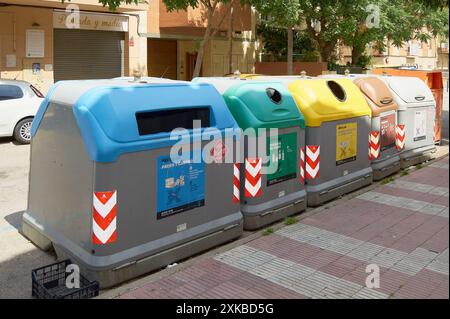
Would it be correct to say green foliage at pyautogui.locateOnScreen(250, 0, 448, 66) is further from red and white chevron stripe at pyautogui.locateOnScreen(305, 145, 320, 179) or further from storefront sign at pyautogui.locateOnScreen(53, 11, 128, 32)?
red and white chevron stripe at pyautogui.locateOnScreen(305, 145, 320, 179)

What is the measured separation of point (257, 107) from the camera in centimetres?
596

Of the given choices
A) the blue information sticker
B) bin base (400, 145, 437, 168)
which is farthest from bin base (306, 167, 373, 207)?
the blue information sticker

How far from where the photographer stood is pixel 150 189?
185 inches

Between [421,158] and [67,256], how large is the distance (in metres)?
7.60

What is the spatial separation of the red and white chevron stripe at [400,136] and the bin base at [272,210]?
320cm

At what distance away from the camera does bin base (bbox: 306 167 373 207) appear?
7.03 meters

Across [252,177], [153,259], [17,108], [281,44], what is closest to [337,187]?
[252,177]

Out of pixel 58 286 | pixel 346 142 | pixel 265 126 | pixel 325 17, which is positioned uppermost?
pixel 325 17

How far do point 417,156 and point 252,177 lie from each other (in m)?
5.19

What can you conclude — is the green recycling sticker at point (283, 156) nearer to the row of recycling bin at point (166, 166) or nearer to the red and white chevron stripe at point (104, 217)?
the row of recycling bin at point (166, 166)

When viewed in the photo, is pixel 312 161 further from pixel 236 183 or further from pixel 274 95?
pixel 236 183

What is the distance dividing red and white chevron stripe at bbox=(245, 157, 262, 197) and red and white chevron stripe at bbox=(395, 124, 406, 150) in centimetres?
414

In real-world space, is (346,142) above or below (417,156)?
above

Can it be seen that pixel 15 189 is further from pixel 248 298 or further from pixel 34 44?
pixel 34 44
